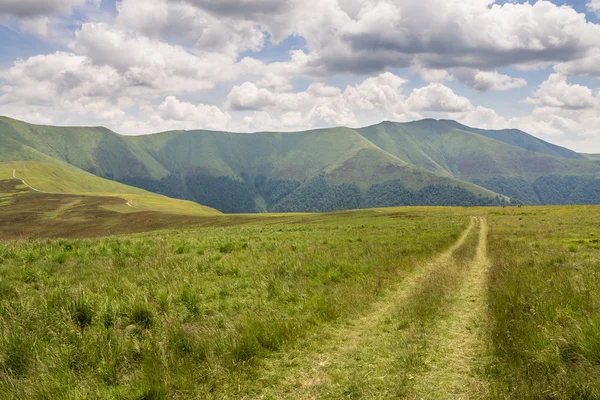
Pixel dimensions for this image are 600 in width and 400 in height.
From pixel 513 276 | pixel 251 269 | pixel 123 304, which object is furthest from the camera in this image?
pixel 251 269

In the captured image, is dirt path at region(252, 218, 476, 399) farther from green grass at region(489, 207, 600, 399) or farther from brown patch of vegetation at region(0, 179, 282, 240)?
brown patch of vegetation at region(0, 179, 282, 240)

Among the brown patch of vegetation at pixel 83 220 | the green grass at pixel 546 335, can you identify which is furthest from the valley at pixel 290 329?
the brown patch of vegetation at pixel 83 220

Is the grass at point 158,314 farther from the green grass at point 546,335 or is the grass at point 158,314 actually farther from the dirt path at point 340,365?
the green grass at point 546,335

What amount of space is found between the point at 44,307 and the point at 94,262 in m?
6.72

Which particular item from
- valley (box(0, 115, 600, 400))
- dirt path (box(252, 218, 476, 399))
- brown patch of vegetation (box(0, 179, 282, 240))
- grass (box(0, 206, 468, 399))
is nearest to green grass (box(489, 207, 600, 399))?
valley (box(0, 115, 600, 400))

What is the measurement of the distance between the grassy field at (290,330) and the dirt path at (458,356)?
0.12 feet

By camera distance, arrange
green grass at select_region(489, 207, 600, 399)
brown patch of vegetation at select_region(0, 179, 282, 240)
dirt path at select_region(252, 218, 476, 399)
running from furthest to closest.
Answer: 1. brown patch of vegetation at select_region(0, 179, 282, 240)
2. dirt path at select_region(252, 218, 476, 399)
3. green grass at select_region(489, 207, 600, 399)

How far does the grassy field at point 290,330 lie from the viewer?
5906mm

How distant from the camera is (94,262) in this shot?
14859mm

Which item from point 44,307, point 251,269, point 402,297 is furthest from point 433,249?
point 44,307

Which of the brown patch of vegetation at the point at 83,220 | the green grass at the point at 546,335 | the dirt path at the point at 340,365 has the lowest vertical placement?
the brown patch of vegetation at the point at 83,220

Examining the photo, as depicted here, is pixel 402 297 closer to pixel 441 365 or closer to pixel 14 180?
pixel 441 365

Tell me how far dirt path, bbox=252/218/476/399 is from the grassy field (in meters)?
0.04

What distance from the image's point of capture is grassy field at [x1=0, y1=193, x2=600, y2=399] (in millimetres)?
5906
